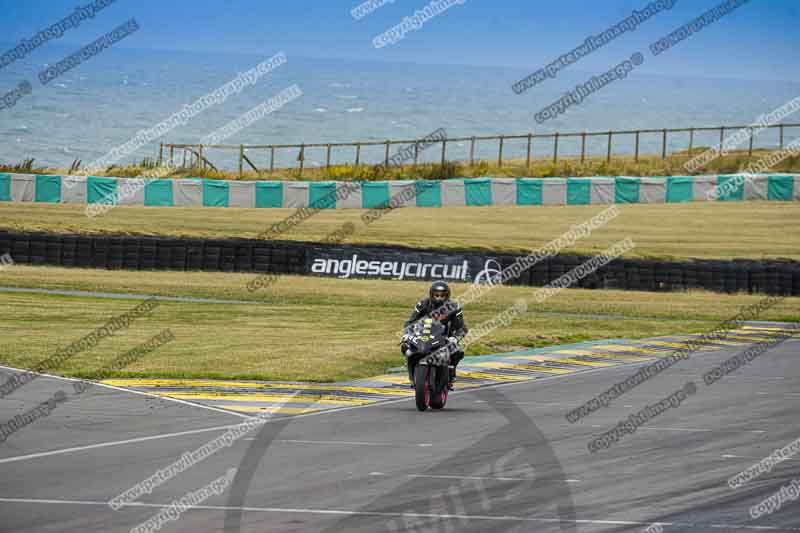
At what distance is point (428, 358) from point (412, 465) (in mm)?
4275

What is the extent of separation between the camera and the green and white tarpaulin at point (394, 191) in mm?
51875

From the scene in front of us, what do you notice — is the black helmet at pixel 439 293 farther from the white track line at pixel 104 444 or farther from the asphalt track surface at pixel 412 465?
the white track line at pixel 104 444

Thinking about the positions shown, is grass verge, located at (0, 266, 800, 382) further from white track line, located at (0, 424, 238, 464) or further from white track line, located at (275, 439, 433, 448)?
white track line, located at (275, 439, 433, 448)

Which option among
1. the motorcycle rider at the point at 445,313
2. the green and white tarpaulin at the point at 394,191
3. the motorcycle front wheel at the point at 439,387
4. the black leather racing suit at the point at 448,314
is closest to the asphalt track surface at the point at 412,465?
the motorcycle front wheel at the point at 439,387

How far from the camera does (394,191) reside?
173ft

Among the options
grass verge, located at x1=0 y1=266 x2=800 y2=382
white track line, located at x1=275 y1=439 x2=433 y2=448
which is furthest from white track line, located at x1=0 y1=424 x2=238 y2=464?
grass verge, located at x1=0 y1=266 x2=800 y2=382

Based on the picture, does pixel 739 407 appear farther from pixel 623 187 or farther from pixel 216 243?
pixel 623 187

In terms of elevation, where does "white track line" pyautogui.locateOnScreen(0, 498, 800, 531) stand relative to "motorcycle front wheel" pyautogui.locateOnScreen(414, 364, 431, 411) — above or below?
below

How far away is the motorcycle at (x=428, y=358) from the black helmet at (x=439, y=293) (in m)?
0.41

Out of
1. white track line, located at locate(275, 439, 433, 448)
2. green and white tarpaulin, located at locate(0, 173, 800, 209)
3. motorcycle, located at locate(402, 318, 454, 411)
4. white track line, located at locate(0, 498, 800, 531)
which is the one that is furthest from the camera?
green and white tarpaulin, located at locate(0, 173, 800, 209)

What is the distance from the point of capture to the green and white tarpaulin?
170 ft

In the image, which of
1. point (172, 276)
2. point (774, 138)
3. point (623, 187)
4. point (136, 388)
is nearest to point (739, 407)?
point (136, 388)

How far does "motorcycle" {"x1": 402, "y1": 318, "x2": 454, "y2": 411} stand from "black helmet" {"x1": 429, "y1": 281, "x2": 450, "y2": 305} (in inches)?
16.3

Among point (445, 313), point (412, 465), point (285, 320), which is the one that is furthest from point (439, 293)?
point (285, 320)
